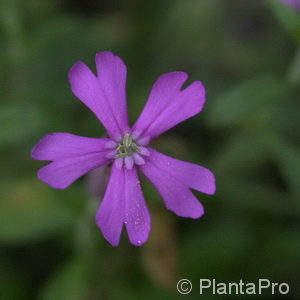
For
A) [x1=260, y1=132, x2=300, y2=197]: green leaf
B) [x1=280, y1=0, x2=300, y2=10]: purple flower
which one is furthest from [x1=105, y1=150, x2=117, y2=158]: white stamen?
[x1=280, y1=0, x2=300, y2=10]: purple flower

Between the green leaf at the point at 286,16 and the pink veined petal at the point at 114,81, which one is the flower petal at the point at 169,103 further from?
the green leaf at the point at 286,16

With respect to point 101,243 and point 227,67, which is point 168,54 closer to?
point 227,67

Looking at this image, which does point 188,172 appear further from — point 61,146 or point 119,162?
point 61,146

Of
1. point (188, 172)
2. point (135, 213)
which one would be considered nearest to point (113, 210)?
point (135, 213)

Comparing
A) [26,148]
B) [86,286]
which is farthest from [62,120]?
[86,286]

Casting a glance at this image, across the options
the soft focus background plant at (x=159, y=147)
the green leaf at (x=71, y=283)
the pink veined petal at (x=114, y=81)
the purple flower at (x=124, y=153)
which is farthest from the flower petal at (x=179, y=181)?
the green leaf at (x=71, y=283)
